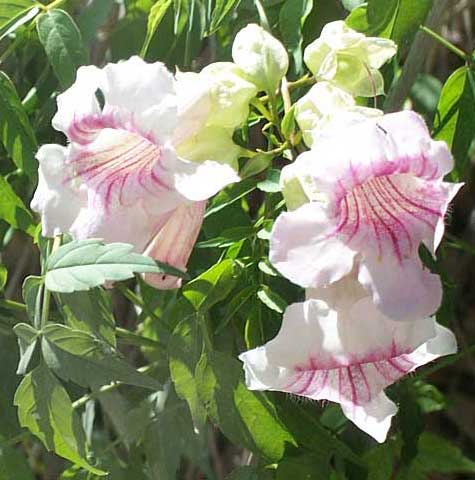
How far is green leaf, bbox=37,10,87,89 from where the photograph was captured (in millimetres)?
1022

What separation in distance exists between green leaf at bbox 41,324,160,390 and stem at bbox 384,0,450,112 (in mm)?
392

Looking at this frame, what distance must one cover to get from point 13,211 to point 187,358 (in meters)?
0.25

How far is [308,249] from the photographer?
78cm

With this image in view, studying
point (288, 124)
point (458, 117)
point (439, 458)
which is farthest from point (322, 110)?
point (439, 458)

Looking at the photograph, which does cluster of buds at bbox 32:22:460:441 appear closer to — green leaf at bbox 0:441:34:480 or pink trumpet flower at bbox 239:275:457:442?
pink trumpet flower at bbox 239:275:457:442

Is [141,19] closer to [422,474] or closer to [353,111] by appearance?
[353,111]

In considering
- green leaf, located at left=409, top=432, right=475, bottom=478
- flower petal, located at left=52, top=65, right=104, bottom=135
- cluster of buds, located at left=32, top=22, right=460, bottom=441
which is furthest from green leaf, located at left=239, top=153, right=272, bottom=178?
green leaf, located at left=409, top=432, right=475, bottom=478

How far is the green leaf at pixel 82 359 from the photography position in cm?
93

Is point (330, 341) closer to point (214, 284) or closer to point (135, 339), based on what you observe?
point (214, 284)

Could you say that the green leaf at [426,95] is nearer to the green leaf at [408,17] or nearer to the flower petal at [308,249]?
the green leaf at [408,17]

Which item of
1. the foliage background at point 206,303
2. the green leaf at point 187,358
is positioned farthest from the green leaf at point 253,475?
the green leaf at point 187,358

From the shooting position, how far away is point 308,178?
0.81 meters

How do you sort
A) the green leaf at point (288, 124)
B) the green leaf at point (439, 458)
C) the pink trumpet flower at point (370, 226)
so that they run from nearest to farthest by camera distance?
the pink trumpet flower at point (370, 226) < the green leaf at point (288, 124) < the green leaf at point (439, 458)

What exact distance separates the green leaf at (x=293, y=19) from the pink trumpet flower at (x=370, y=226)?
0.26 metres
